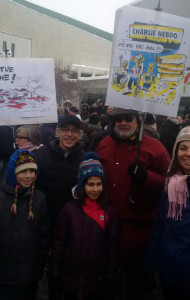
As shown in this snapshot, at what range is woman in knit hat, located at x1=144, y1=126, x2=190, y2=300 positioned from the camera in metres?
1.86

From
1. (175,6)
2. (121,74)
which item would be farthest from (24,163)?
(175,6)

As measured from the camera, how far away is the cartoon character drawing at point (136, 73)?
2189 millimetres

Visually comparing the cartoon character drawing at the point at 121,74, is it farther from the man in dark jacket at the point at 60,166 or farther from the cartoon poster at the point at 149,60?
the man in dark jacket at the point at 60,166

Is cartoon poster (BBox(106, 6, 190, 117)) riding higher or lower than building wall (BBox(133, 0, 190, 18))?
lower

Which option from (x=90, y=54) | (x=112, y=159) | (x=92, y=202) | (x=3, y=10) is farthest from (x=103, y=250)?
(x=90, y=54)

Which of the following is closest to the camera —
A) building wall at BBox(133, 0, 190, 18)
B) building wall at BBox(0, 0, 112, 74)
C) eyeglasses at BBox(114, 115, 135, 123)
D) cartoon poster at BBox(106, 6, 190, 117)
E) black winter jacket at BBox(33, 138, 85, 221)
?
cartoon poster at BBox(106, 6, 190, 117)

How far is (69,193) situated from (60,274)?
0.72m

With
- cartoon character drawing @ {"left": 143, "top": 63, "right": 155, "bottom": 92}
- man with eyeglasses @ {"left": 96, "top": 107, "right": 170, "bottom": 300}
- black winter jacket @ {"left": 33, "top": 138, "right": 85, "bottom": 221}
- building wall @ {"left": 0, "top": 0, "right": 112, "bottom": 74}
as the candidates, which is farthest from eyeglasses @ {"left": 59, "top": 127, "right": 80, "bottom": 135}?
building wall @ {"left": 0, "top": 0, "right": 112, "bottom": 74}

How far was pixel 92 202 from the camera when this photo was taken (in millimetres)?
2301

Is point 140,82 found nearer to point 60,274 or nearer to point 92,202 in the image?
point 92,202

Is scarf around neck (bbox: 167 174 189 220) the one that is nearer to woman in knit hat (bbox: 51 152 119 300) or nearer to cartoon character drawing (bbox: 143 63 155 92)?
woman in knit hat (bbox: 51 152 119 300)

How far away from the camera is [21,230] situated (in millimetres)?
2189

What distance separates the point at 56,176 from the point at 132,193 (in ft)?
2.42

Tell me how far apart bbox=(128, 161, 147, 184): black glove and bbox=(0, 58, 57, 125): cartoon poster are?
108 centimetres
